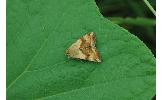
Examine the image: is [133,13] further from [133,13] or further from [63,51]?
[63,51]

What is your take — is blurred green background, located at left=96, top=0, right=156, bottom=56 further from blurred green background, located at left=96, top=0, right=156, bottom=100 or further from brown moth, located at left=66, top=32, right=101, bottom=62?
brown moth, located at left=66, top=32, right=101, bottom=62

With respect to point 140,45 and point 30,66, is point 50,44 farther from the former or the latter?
point 140,45

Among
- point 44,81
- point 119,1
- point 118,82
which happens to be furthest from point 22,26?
point 119,1

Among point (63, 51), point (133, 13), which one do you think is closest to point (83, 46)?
point (63, 51)

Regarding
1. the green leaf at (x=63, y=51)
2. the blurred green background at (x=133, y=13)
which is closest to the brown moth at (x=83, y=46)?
the green leaf at (x=63, y=51)

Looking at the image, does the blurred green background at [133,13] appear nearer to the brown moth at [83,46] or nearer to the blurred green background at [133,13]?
the blurred green background at [133,13]

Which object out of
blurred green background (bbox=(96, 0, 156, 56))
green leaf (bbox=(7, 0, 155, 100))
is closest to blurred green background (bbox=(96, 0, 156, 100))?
blurred green background (bbox=(96, 0, 156, 56))
